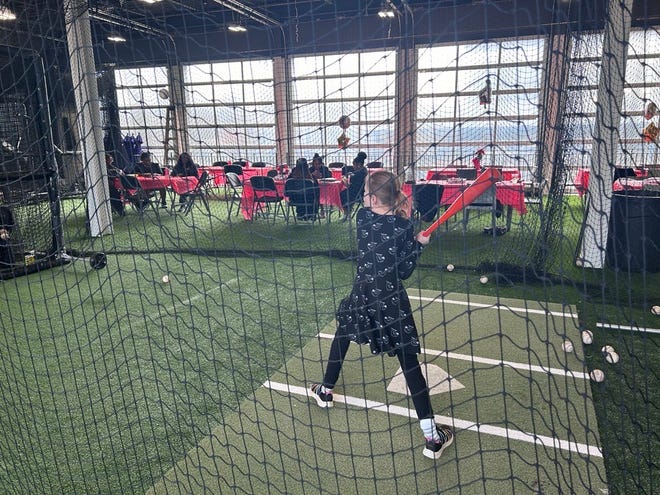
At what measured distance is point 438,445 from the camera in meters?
2.06

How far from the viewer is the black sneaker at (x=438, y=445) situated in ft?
6.75

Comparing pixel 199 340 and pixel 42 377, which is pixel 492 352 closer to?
pixel 199 340

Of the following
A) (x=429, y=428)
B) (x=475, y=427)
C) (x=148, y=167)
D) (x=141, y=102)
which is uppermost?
(x=141, y=102)

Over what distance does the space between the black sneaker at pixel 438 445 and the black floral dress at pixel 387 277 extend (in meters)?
0.36

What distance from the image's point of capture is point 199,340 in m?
3.27

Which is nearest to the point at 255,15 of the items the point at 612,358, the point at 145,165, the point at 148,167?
the point at 148,167

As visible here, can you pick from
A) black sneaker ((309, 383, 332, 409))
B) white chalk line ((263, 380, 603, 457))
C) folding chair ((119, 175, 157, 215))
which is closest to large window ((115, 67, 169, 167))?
folding chair ((119, 175, 157, 215))

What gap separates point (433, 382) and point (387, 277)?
0.88m

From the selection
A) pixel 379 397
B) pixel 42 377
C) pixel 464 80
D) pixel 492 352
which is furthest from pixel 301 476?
pixel 464 80

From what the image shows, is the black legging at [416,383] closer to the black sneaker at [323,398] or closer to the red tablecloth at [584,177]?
the black sneaker at [323,398]

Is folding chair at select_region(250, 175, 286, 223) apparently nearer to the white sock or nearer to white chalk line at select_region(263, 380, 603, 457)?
white chalk line at select_region(263, 380, 603, 457)

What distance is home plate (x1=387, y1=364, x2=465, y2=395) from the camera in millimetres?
2594

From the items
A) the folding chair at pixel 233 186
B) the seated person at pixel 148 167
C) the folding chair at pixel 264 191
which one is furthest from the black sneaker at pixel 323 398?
the folding chair at pixel 264 191

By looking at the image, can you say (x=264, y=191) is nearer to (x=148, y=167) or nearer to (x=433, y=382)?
(x=148, y=167)
